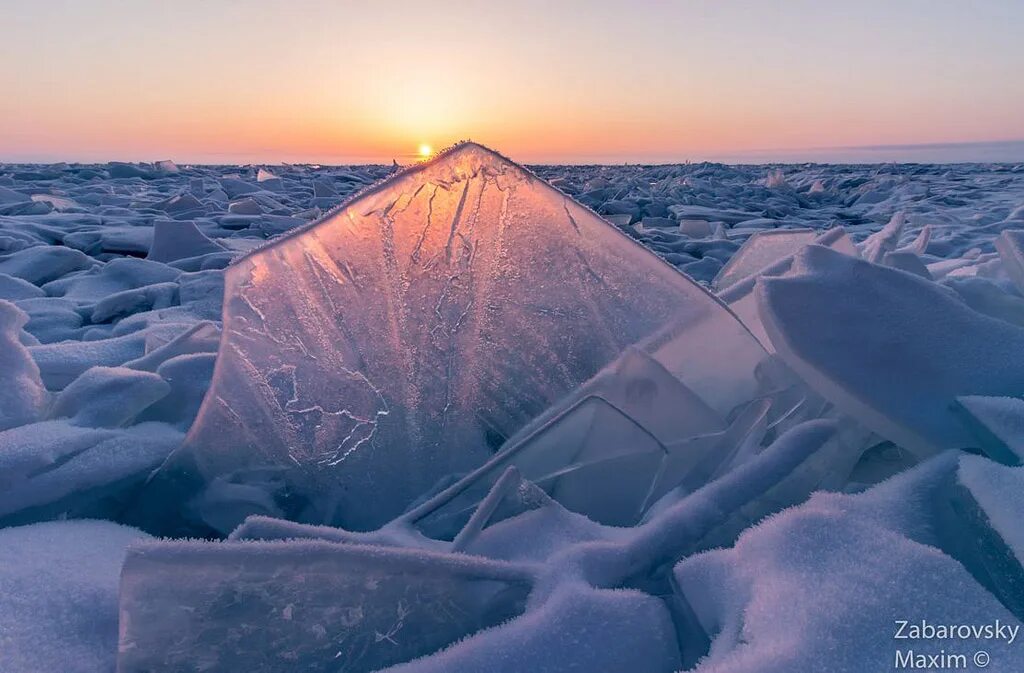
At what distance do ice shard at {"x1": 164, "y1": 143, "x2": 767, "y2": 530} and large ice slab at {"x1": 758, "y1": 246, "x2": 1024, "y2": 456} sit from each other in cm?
11

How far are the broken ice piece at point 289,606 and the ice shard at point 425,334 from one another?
0.97 ft

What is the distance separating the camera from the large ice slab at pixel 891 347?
2.97 feet

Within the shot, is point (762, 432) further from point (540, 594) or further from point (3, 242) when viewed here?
point (3, 242)

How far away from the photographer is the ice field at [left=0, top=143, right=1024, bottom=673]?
643mm

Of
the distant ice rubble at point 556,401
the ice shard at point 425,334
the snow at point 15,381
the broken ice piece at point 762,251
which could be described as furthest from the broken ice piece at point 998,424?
the snow at point 15,381

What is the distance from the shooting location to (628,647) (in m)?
0.66

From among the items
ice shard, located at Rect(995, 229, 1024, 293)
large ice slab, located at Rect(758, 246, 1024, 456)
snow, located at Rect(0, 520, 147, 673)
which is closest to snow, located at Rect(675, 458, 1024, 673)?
large ice slab, located at Rect(758, 246, 1024, 456)

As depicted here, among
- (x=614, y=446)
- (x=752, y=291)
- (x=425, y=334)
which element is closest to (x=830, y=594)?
(x=614, y=446)

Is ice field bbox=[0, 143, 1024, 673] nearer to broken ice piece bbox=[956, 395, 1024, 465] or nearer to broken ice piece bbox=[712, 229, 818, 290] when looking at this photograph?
broken ice piece bbox=[956, 395, 1024, 465]

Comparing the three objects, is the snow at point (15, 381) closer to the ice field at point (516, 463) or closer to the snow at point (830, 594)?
the ice field at point (516, 463)

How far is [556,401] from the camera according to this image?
1033mm

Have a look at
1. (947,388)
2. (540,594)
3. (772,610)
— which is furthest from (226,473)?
(947,388)

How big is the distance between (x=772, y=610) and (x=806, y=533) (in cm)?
Answer: 11

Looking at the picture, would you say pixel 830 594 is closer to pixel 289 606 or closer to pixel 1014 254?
pixel 289 606
